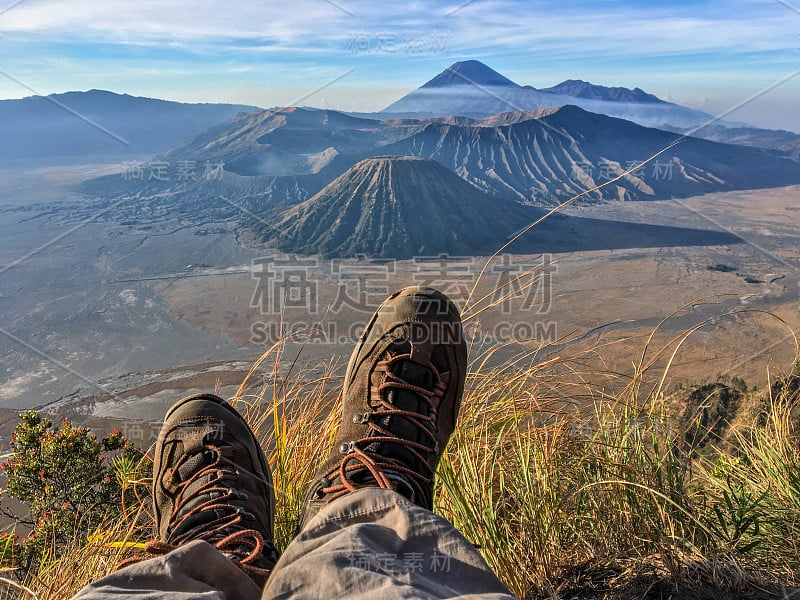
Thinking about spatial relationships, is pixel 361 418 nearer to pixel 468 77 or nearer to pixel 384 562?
pixel 384 562

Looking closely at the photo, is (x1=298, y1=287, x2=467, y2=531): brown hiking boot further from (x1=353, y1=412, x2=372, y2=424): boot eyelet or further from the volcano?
the volcano

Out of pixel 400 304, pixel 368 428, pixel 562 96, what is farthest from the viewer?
pixel 562 96

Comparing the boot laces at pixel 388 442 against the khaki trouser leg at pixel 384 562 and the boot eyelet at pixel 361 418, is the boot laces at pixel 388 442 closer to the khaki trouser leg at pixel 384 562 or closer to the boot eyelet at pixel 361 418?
the boot eyelet at pixel 361 418

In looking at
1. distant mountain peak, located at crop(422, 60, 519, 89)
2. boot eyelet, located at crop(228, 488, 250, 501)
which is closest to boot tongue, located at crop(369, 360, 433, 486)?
boot eyelet, located at crop(228, 488, 250, 501)

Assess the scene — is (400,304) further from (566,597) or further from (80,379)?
(80,379)

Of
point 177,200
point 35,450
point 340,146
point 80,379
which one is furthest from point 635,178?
point 35,450

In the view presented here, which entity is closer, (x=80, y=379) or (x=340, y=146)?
(x=80, y=379)

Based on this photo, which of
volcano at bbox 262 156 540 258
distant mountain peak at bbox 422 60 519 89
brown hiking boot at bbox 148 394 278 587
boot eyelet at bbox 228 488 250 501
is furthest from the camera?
distant mountain peak at bbox 422 60 519 89

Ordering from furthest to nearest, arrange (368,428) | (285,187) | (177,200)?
(177,200) → (285,187) → (368,428)
